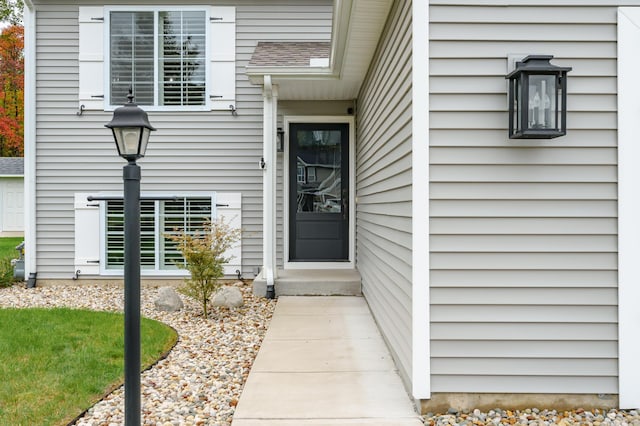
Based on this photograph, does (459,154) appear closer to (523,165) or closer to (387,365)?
(523,165)

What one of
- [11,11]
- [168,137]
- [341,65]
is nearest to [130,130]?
[341,65]

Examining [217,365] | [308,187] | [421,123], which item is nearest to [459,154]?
[421,123]

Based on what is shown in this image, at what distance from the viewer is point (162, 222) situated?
21.8 ft

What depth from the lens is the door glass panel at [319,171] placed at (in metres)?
6.58

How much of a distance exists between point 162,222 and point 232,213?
96cm

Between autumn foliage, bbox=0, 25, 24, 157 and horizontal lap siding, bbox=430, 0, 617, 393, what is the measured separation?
20.0m

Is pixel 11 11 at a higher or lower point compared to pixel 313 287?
higher

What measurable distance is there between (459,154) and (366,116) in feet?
8.80

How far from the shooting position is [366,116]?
207 inches

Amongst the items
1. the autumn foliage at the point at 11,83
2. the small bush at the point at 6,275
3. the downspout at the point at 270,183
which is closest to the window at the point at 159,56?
the downspout at the point at 270,183

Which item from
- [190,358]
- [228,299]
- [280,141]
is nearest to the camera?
[190,358]

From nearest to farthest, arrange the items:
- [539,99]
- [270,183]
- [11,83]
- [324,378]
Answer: [539,99] < [324,378] < [270,183] < [11,83]

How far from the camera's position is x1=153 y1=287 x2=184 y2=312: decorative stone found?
5227mm
